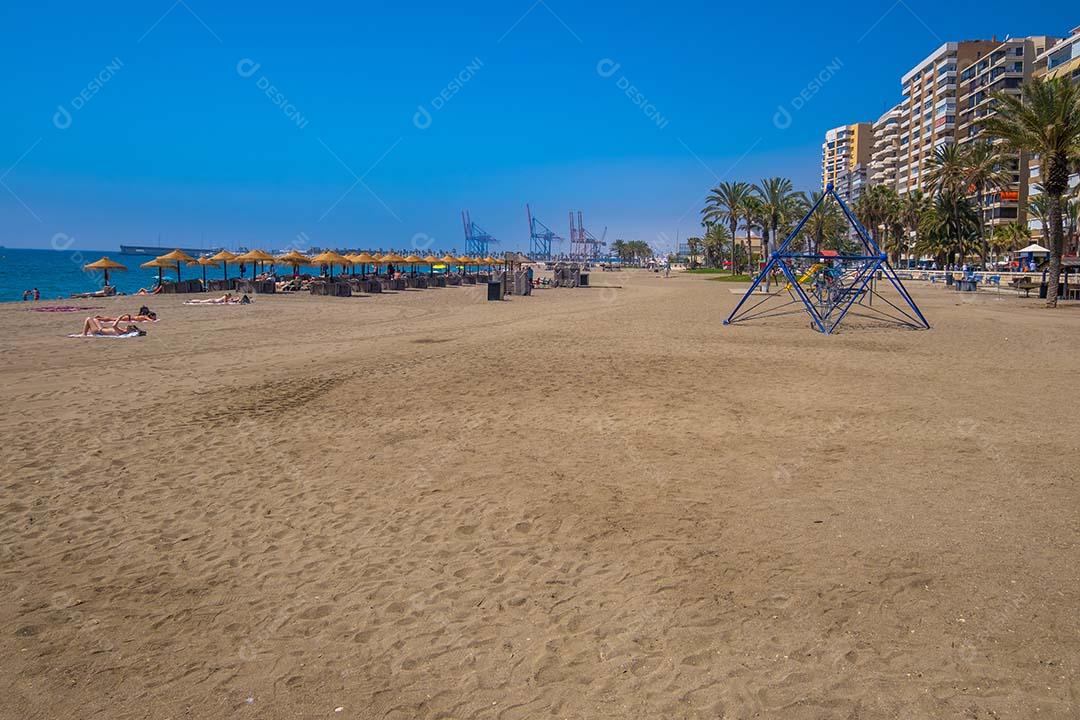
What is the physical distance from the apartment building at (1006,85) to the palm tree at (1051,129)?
184ft

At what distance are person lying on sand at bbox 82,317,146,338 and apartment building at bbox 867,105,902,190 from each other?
120 metres

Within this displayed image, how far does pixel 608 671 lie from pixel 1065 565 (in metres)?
3.22

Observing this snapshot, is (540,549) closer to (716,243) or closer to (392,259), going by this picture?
(392,259)

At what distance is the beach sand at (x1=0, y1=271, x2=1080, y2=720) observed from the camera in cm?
336

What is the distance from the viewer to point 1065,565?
4492 mm

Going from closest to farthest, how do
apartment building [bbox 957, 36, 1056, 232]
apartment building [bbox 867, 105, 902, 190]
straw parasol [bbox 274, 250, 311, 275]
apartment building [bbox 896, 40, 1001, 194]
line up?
straw parasol [bbox 274, 250, 311, 275] → apartment building [bbox 957, 36, 1056, 232] → apartment building [bbox 896, 40, 1001, 194] → apartment building [bbox 867, 105, 902, 190]

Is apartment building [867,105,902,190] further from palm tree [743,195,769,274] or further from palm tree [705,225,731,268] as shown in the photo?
palm tree [743,195,769,274]

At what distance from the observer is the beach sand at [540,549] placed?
336cm

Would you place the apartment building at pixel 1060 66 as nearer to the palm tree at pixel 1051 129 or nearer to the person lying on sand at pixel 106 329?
the palm tree at pixel 1051 129

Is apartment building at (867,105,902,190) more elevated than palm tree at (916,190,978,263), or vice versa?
apartment building at (867,105,902,190)

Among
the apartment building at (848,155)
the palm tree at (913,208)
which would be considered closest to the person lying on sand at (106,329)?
the palm tree at (913,208)

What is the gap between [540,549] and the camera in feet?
16.1

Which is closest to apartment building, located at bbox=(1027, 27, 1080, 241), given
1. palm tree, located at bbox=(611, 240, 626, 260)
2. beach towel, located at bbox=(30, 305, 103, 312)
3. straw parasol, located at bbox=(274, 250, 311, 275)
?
straw parasol, located at bbox=(274, 250, 311, 275)

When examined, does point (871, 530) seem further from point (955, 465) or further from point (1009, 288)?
point (1009, 288)
